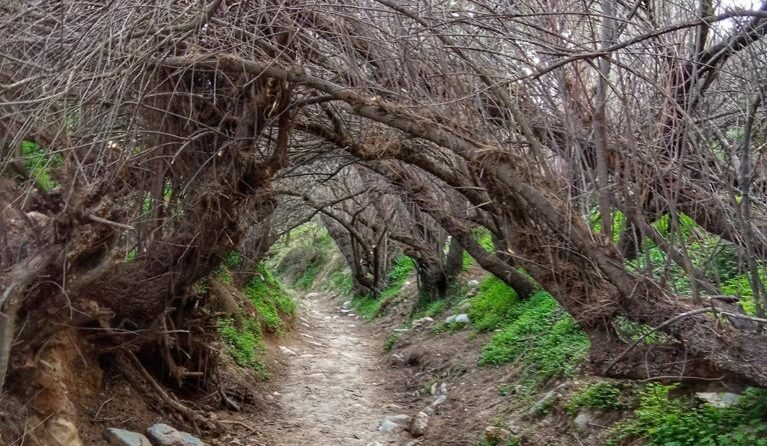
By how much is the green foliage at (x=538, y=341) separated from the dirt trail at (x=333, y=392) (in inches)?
58.4

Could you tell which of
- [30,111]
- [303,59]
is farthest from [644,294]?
[30,111]

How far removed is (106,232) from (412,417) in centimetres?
456

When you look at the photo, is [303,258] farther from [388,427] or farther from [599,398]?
[599,398]

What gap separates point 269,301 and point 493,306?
193 inches

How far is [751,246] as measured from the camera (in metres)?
3.68

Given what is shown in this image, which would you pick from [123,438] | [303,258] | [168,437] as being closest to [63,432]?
[123,438]

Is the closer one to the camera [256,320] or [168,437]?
[168,437]

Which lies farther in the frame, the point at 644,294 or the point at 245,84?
the point at 245,84

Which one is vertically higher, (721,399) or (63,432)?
(721,399)

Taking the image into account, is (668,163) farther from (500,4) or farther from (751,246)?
(500,4)

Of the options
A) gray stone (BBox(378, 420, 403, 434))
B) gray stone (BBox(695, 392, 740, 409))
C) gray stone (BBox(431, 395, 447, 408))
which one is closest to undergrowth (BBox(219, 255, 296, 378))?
gray stone (BBox(378, 420, 403, 434))

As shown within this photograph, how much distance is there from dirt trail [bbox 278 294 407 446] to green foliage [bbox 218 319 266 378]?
19.8 inches

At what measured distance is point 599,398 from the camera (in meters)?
5.60

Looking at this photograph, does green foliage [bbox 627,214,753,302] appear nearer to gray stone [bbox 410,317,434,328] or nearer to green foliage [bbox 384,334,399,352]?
gray stone [bbox 410,317,434,328]
